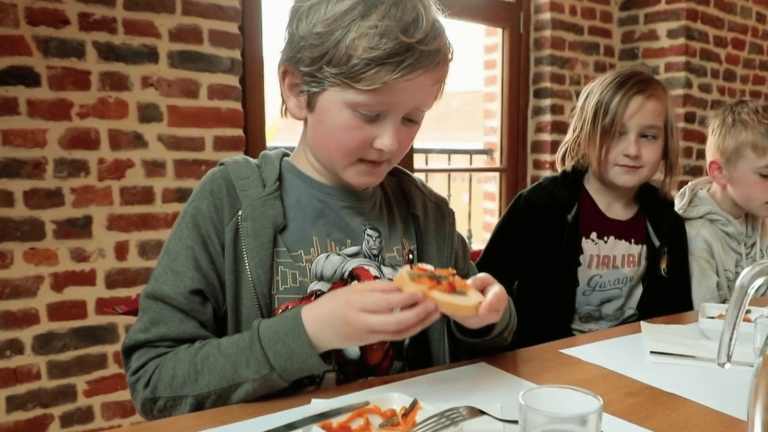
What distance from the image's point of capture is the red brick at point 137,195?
5.46ft

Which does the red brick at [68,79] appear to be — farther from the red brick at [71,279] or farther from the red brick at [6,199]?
the red brick at [71,279]

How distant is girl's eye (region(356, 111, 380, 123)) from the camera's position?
84 centimetres

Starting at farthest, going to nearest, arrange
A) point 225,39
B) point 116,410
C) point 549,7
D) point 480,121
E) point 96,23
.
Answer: point 480,121
point 549,7
point 225,39
point 116,410
point 96,23

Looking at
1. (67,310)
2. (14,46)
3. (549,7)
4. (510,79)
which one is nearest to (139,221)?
(67,310)

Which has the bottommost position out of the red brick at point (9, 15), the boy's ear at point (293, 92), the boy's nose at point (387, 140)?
the boy's nose at point (387, 140)

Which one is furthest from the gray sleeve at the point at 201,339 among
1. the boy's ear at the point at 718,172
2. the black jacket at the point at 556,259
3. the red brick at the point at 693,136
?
the red brick at the point at 693,136

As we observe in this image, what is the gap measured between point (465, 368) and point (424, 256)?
0.25 m

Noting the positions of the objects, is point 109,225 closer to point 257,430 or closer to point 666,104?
point 257,430

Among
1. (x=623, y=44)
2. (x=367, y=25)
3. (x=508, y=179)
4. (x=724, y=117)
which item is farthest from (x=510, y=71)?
(x=367, y=25)

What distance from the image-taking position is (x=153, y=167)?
1708 millimetres

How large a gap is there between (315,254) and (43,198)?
3.24 feet

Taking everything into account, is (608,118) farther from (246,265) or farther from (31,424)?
(31,424)

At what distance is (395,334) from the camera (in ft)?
2.28

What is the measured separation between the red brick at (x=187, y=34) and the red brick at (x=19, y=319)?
818mm
